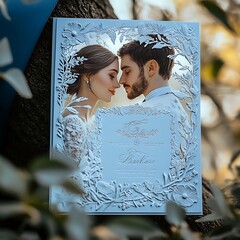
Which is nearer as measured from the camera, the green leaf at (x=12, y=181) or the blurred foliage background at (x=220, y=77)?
the green leaf at (x=12, y=181)

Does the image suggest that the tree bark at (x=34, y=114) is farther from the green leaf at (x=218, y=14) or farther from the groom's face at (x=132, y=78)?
the green leaf at (x=218, y=14)

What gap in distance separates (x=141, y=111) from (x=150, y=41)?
9 centimetres

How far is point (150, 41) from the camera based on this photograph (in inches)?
32.4

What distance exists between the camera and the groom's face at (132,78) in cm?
81

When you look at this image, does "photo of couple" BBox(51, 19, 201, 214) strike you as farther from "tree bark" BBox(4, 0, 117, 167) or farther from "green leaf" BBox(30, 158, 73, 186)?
"green leaf" BBox(30, 158, 73, 186)

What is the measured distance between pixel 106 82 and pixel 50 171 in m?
0.42

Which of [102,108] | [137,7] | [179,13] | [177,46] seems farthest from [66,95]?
[179,13]

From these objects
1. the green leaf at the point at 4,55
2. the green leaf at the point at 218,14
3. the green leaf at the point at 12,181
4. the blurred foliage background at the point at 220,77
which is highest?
the blurred foliage background at the point at 220,77

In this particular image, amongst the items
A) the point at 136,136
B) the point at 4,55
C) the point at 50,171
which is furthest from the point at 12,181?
the point at 136,136

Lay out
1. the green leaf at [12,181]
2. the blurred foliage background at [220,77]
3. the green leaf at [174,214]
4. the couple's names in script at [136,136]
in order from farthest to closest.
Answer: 1. the blurred foliage background at [220,77]
2. the couple's names in script at [136,136]
3. the green leaf at [174,214]
4. the green leaf at [12,181]

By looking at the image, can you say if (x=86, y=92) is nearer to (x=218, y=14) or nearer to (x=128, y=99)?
(x=128, y=99)

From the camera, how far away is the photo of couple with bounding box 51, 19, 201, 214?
0.78 m

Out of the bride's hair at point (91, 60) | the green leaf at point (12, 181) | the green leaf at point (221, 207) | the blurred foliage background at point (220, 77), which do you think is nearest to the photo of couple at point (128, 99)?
the bride's hair at point (91, 60)

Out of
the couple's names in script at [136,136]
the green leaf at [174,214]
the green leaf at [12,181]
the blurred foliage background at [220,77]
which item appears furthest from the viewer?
the blurred foliage background at [220,77]
